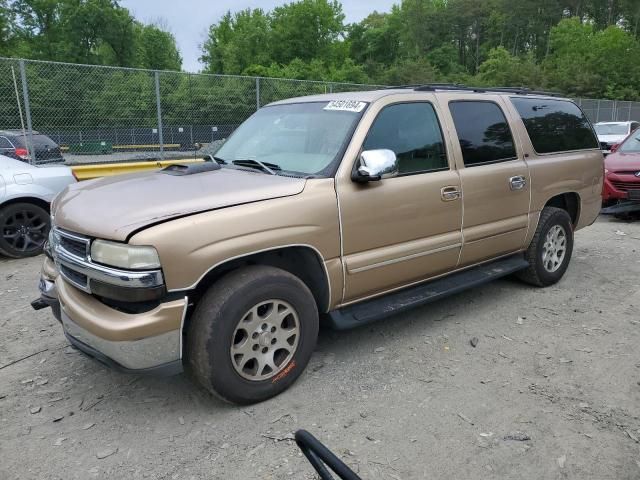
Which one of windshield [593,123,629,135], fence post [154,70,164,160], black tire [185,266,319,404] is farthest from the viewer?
windshield [593,123,629,135]

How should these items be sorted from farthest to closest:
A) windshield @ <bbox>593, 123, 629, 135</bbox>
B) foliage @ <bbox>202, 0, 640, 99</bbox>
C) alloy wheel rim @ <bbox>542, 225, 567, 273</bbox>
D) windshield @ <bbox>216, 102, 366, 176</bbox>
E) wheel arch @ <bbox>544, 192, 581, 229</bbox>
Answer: foliage @ <bbox>202, 0, 640, 99</bbox> < windshield @ <bbox>593, 123, 629, 135</bbox> < wheel arch @ <bbox>544, 192, 581, 229</bbox> < alloy wheel rim @ <bbox>542, 225, 567, 273</bbox> < windshield @ <bbox>216, 102, 366, 176</bbox>

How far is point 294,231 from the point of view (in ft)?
10.3

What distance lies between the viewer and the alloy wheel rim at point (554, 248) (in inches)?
204

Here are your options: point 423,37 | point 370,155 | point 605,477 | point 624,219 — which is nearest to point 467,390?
point 605,477

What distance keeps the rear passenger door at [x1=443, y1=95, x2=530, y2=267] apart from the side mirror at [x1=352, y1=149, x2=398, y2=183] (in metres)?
1.00

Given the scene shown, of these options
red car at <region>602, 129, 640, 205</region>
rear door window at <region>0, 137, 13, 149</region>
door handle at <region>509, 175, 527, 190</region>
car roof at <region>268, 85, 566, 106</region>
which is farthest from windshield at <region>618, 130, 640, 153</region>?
rear door window at <region>0, 137, 13, 149</region>

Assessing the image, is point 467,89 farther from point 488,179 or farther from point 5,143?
point 5,143

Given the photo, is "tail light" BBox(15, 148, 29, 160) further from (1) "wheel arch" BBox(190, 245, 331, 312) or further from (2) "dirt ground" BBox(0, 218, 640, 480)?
(1) "wheel arch" BBox(190, 245, 331, 312)

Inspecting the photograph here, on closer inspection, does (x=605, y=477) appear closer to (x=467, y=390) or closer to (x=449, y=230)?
(x=467, y=390)

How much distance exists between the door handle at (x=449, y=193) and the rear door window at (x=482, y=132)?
0.96 ft

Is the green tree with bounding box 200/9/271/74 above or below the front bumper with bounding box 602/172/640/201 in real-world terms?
above

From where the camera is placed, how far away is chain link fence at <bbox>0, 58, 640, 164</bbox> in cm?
849

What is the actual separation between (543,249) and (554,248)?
0.25 metres

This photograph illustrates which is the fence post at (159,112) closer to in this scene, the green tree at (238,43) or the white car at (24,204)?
the white car at (24,204)
